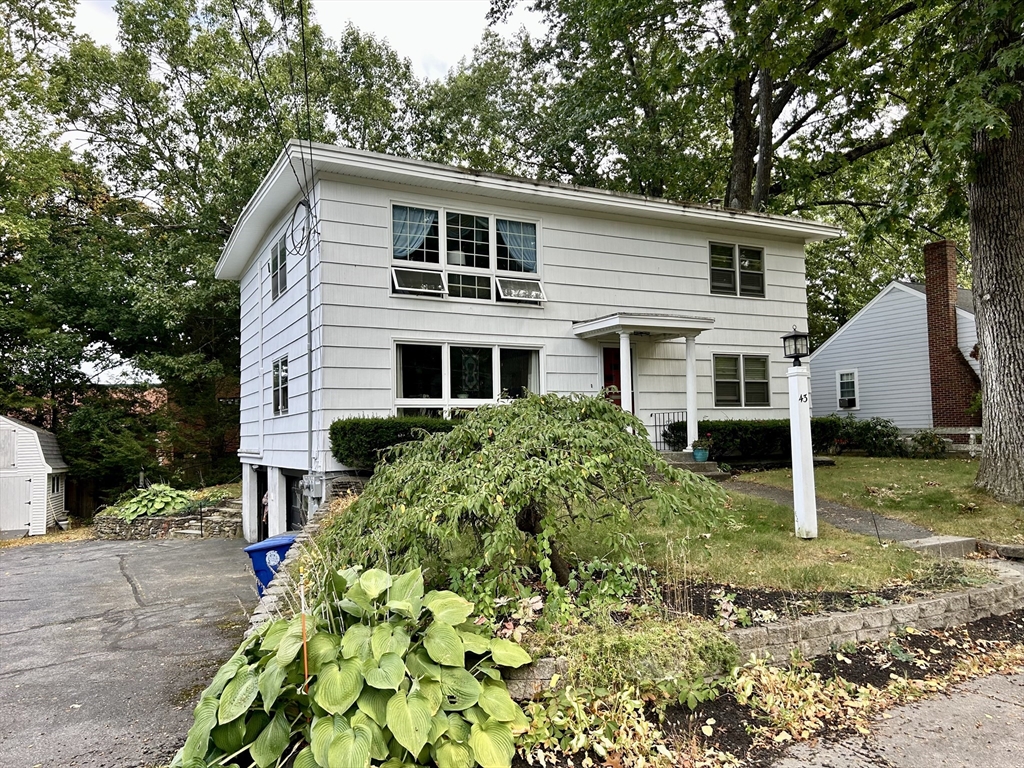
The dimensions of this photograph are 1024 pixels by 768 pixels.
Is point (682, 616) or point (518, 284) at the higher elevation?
point (518, 284)

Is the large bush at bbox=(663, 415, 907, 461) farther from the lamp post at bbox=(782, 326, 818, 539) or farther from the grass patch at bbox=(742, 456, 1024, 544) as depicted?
the lamp post at bbox=(782, 326, 818, 539)

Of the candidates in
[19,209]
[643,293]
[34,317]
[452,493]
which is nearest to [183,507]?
[34,317]

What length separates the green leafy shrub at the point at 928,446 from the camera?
1447cm

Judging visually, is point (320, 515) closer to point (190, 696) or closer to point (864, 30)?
point (190, 696)

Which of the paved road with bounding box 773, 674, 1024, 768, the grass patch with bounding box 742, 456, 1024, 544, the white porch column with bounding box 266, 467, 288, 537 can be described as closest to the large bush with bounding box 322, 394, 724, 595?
the paved road with bounding box 773, 674, 1024, 768

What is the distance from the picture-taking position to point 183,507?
1661 cm

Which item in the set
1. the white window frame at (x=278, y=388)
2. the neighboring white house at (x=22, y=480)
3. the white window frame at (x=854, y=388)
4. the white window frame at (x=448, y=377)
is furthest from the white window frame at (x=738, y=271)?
the neighboring white house at (x=22, y=480)

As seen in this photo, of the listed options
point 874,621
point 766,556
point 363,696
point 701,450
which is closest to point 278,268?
point 701,450

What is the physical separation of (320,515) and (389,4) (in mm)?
8352

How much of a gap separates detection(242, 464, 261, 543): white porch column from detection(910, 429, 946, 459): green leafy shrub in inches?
636

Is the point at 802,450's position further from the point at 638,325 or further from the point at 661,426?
the point at 661,426

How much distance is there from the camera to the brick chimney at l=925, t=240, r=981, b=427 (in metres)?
16.4

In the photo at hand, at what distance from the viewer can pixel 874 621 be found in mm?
4102

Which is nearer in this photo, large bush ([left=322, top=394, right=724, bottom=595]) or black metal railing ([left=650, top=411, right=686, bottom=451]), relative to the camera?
large bush ([left=322, top=394, right=724, bottom=595])
